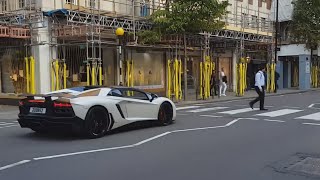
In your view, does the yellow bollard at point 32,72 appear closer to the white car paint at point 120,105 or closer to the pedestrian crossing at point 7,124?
the pedestrian crossing at point 7,124

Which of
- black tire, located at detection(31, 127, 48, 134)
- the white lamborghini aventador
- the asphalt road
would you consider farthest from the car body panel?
black tire, located at detection(31, 127, 48, 134)

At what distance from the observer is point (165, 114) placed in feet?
41.5

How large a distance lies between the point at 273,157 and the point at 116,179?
10.5ft

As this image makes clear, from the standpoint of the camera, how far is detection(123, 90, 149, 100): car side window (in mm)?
11641

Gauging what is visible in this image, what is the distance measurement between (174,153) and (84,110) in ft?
8.83

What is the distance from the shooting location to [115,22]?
803 inches

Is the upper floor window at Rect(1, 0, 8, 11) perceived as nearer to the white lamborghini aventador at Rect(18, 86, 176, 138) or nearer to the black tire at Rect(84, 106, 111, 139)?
the white lamborghini aventador at Rect(18, 86, 176, 138)

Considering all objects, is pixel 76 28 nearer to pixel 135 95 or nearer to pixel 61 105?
pixel 135 95

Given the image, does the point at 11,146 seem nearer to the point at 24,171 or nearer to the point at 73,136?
the point at 73,136

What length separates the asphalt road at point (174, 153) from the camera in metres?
6.72

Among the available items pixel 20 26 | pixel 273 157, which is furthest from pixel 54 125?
pixel 20 26

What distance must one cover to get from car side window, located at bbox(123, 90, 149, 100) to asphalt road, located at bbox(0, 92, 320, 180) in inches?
33.5

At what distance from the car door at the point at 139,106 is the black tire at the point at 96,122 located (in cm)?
96

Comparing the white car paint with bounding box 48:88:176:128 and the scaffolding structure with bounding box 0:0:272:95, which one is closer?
the white car paint with bounding box 48:88:176:128
